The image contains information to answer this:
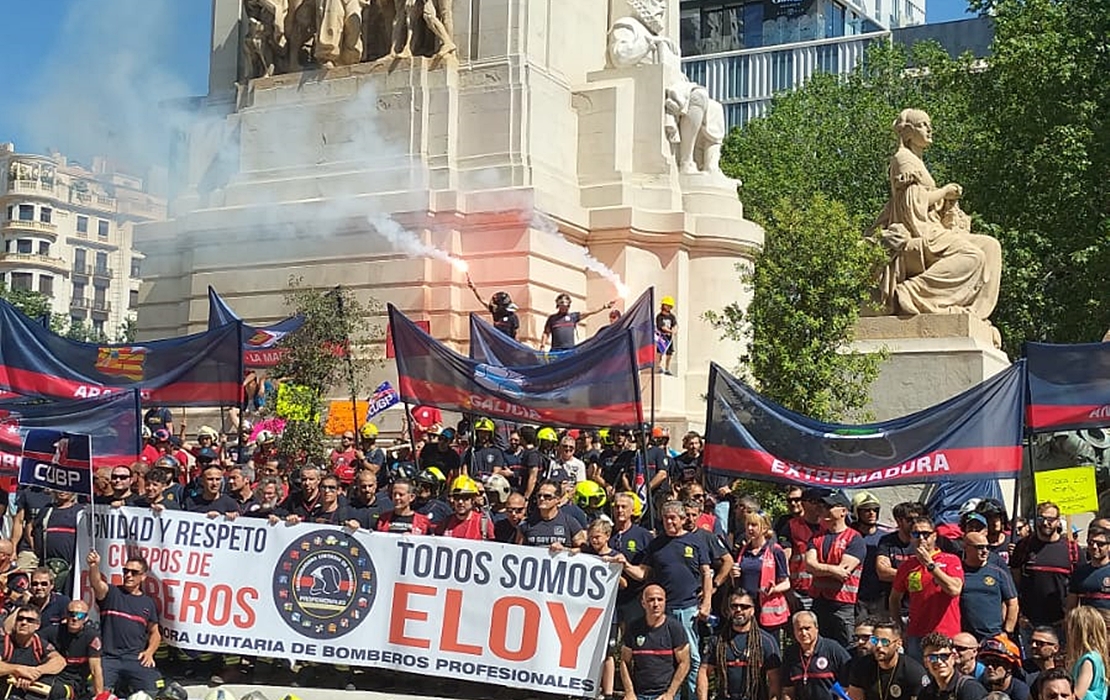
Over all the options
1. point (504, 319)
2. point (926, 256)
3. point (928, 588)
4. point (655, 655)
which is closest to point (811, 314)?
point (926, 256)

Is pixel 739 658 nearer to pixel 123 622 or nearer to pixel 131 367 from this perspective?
pixel 123 622

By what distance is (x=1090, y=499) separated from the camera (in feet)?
41.7

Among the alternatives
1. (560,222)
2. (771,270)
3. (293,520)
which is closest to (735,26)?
(560,222)

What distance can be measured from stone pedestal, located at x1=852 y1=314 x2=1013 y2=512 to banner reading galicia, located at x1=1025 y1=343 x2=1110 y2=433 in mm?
5018

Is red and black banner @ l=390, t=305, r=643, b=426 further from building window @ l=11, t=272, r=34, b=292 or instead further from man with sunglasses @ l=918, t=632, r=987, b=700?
building window @ l=11, t=272, r=34, b=292

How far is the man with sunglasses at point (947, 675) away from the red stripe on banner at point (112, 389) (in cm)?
970

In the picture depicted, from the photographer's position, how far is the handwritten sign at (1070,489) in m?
12.7

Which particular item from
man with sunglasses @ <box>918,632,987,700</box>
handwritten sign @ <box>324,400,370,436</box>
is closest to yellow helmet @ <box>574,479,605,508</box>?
man with sunglasses @ <box>918,632,987,700</box>

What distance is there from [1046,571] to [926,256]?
850cm

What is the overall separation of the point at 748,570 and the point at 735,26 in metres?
88.2

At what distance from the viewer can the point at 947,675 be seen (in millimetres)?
9570

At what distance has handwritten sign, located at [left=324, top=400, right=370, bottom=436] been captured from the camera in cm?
2286

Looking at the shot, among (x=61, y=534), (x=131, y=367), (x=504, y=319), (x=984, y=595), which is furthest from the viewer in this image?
(x=504, y=319)

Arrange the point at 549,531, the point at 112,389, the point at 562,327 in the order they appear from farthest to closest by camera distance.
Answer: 1. the point at 562,327
2. the point at 112,389
3. the point at 549,531
